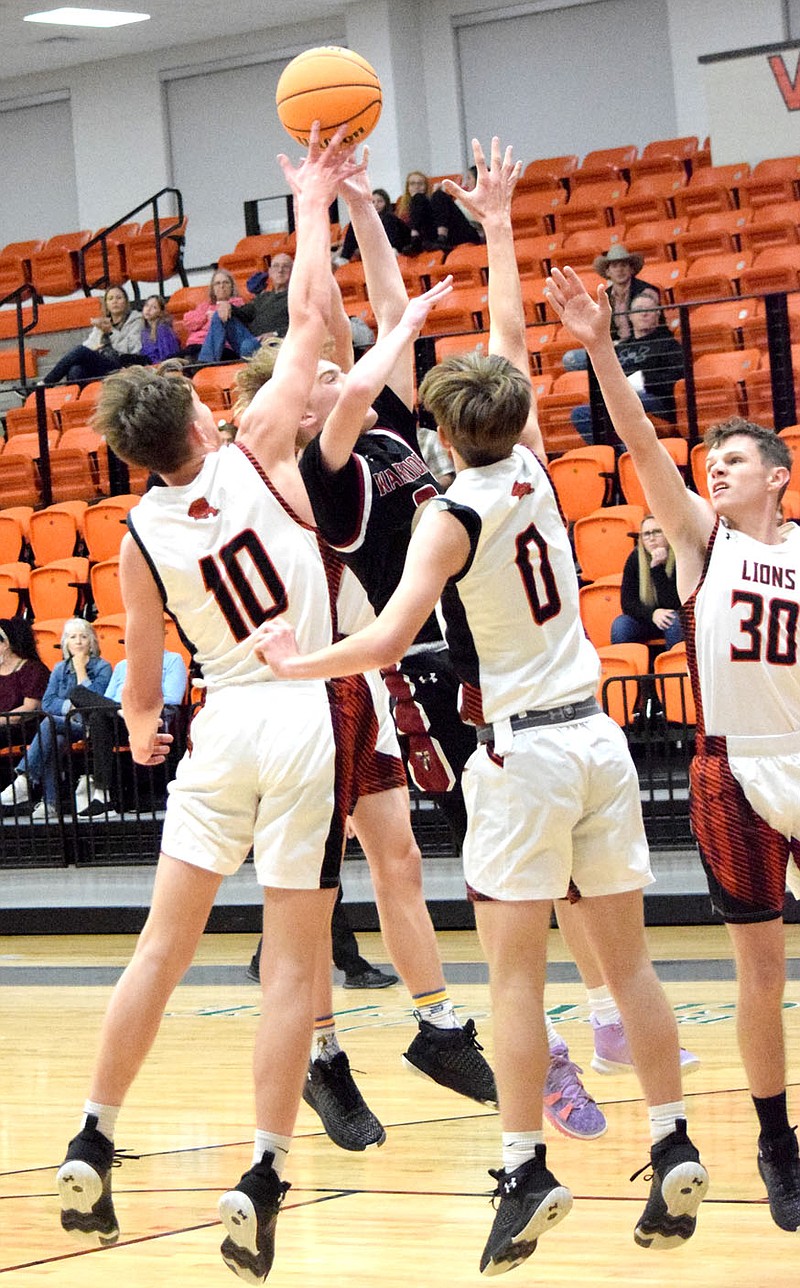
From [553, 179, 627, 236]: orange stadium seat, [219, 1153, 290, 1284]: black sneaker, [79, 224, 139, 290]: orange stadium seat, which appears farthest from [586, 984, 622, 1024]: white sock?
[79, 224, 139, 290]: orange stadium seat

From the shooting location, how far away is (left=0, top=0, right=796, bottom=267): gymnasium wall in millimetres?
16906

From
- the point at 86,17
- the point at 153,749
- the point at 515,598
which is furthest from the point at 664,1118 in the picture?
the point at 86,17

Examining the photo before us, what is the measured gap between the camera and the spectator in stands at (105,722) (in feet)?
31.6

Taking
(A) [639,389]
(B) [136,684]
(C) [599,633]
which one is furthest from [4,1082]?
(A) [639,389]

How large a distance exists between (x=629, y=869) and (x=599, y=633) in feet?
20.6

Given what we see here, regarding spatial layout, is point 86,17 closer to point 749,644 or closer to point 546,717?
point 749,644

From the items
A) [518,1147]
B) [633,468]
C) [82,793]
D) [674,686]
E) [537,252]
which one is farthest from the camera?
[537,252]

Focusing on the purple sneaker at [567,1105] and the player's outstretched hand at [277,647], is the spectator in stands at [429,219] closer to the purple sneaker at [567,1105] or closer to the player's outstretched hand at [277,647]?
the purple sneaker at [567,1105]

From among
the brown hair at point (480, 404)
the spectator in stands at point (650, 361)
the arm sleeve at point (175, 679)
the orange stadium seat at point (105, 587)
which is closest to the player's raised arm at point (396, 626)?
the brown hair at point (480, 404)

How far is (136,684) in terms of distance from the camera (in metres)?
3.87

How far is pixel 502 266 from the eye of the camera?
4176mm

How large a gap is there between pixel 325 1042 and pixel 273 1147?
0.98 meters

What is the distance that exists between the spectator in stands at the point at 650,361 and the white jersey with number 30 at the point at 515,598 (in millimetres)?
7131

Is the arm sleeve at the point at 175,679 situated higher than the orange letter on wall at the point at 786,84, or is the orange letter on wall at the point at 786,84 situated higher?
the orange letter on wall at the point at 786,84
